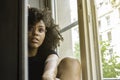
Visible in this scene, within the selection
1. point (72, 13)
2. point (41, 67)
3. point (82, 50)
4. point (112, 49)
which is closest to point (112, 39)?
point (112, 49)

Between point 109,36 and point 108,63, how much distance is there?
0.15 m

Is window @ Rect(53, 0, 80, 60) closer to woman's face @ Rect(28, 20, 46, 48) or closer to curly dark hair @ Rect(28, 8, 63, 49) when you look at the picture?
curly dark hair @ Rect(28, 8, 63, 49)

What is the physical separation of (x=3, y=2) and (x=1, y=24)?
0.04 metres

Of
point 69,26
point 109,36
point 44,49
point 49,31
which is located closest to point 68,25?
point 69,26

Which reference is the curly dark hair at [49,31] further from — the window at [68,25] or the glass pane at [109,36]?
the glass pane at [109,36]

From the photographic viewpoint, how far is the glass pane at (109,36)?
1.05 m

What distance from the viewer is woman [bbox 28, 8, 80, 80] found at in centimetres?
105

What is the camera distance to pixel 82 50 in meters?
1.19

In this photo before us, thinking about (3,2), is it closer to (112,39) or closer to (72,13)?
(112,39)

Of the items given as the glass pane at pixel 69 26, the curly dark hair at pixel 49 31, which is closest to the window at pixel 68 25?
the glass pane at pixel 69 26

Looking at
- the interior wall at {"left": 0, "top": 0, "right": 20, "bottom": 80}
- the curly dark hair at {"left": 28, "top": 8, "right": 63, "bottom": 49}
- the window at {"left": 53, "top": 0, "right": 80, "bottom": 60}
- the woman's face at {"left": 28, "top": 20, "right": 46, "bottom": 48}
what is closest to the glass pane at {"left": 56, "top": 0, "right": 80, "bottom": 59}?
the window at {"left": 53, "top": 0, "right": 80, "bottom": 60}

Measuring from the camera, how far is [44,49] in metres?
1.31

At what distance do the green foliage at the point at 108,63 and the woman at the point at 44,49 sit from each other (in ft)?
0.50

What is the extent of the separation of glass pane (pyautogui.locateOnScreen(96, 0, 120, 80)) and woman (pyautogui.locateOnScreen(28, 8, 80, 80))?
0.54ft
